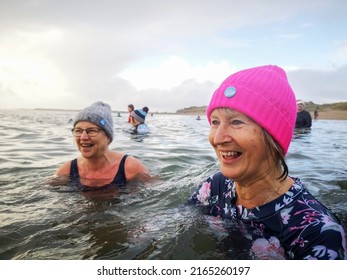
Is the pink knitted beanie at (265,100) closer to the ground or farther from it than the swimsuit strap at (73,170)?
farther from it

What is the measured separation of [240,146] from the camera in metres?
2.10

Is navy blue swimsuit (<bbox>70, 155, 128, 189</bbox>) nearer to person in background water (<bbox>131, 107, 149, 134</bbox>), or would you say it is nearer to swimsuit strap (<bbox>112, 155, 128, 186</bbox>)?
swimsuit strap (<bbox>112, 155, 128, 186</bbox>)

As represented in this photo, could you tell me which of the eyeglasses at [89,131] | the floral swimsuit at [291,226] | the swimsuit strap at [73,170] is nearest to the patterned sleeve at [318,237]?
the floral swimsuit at [291,226]

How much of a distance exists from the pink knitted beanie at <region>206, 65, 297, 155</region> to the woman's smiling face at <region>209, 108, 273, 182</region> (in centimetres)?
7

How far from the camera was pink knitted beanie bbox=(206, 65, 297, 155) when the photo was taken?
84.2 inches

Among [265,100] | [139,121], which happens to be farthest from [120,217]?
[139,121]

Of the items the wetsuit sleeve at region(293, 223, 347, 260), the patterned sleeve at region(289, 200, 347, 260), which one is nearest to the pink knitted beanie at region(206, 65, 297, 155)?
the patterned sleeve at region(289, 200, 347, 260)

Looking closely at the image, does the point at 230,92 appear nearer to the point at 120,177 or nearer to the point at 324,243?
the point at 324,243

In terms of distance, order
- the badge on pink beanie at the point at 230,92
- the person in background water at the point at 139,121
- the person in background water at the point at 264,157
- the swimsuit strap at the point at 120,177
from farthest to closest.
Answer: the person in background water at the point at 139,121, the swimsuit strap at the point at 120,177, the badge on pink beanie at the point at 230,92, the person in background water at the point at 264,157

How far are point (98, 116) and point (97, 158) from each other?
694 millimetres

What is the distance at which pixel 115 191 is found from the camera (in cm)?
438

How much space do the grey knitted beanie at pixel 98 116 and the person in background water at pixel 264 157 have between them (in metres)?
2.63

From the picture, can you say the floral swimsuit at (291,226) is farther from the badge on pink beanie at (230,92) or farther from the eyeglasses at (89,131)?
the eyeglasses at (89,131)

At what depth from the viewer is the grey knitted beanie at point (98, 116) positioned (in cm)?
459
